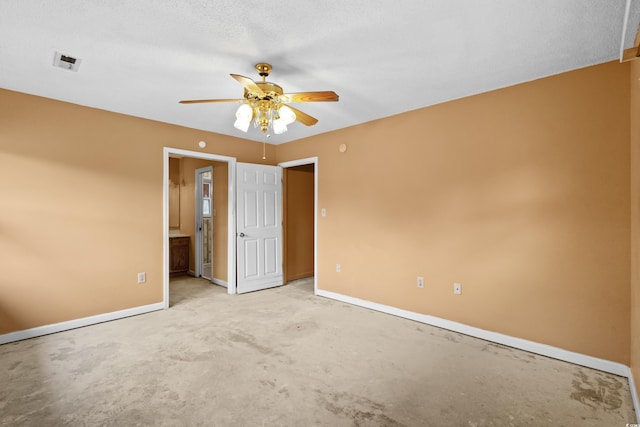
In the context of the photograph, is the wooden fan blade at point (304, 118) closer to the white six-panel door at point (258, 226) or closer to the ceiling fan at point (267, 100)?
the ceiling fan at point (267, 100)

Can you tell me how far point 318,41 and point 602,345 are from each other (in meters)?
3.32

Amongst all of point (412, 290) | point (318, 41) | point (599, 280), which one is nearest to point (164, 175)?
point (318, 41)

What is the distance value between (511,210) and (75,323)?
481cm

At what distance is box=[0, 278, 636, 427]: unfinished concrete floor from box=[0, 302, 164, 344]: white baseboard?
9 centimetres

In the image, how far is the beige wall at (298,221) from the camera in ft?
18.1

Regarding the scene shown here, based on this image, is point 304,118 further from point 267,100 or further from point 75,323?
point 75,323

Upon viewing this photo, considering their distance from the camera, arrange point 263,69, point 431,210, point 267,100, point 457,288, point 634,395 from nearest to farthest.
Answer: point 634,395
point 267,100
point 263,69
point 457,288
point 431,210

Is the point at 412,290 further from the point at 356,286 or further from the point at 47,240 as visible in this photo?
the point at 47,240

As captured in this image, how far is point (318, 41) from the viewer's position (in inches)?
86.1

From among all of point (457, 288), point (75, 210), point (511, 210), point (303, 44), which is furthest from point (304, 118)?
point (75, 210)

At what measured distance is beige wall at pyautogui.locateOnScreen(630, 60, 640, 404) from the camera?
195cm

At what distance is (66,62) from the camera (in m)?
2.51

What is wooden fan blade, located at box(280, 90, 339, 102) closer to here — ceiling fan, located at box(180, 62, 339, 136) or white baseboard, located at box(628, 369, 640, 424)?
ceiling fan, located at box(180, 62, 339, 136)

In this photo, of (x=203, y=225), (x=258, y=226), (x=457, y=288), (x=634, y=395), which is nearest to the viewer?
(x=634, y=395)
